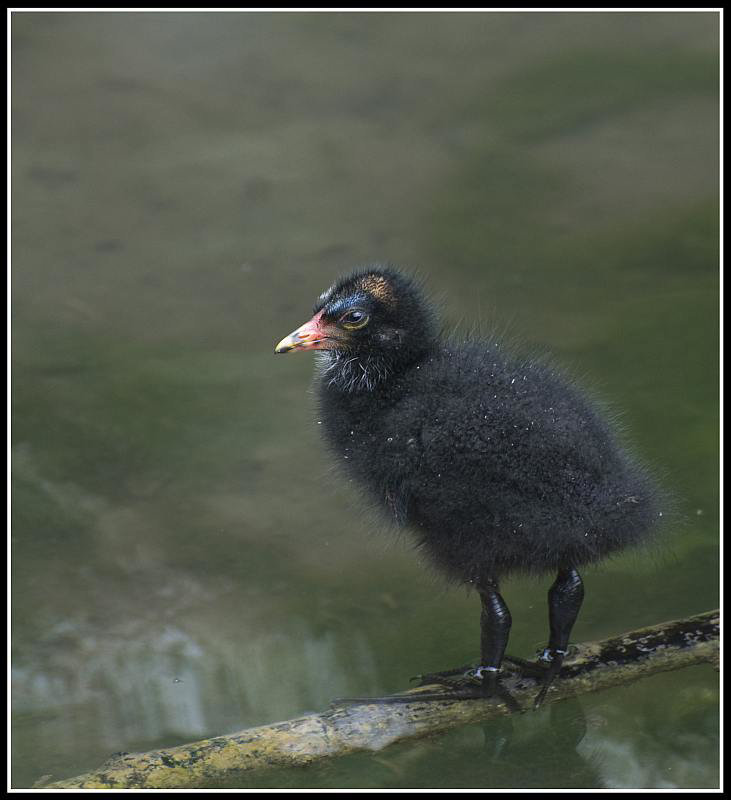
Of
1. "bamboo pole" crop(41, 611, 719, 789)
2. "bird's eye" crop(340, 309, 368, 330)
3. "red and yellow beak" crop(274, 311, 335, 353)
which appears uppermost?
"bird's eye" crop(340, 309, 368, 330)

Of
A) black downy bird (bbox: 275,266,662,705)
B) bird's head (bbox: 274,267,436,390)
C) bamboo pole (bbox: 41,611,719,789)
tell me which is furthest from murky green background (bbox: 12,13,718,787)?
bird's head (bbox: 274,267,436,390)

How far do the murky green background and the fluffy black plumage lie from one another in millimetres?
326

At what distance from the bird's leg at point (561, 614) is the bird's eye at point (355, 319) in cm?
90

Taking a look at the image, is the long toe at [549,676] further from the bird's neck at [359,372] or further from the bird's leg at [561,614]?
the bird's neck at [359,372]

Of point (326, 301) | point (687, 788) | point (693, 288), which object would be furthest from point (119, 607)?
point (693, 288)

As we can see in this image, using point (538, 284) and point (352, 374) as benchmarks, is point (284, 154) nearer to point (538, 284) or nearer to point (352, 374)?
point (538, 284)

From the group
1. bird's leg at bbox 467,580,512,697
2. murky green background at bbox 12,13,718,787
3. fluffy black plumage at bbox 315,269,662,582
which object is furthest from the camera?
murky green background at bbox 12,13,718,787

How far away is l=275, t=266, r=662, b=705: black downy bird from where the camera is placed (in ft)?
9.59

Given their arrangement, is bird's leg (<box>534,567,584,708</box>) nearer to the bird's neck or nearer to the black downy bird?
the black downy bird

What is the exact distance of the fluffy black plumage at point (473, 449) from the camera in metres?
2.92

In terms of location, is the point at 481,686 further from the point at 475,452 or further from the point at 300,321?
the point at 300,321

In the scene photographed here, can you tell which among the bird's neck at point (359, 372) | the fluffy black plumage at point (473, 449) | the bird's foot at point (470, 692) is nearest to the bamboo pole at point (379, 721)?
the bird's foot at point (470, 692)

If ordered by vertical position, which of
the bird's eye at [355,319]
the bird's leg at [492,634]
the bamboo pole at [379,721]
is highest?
the bird's eye at [355,319]

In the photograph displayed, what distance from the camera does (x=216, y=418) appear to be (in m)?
4.50
